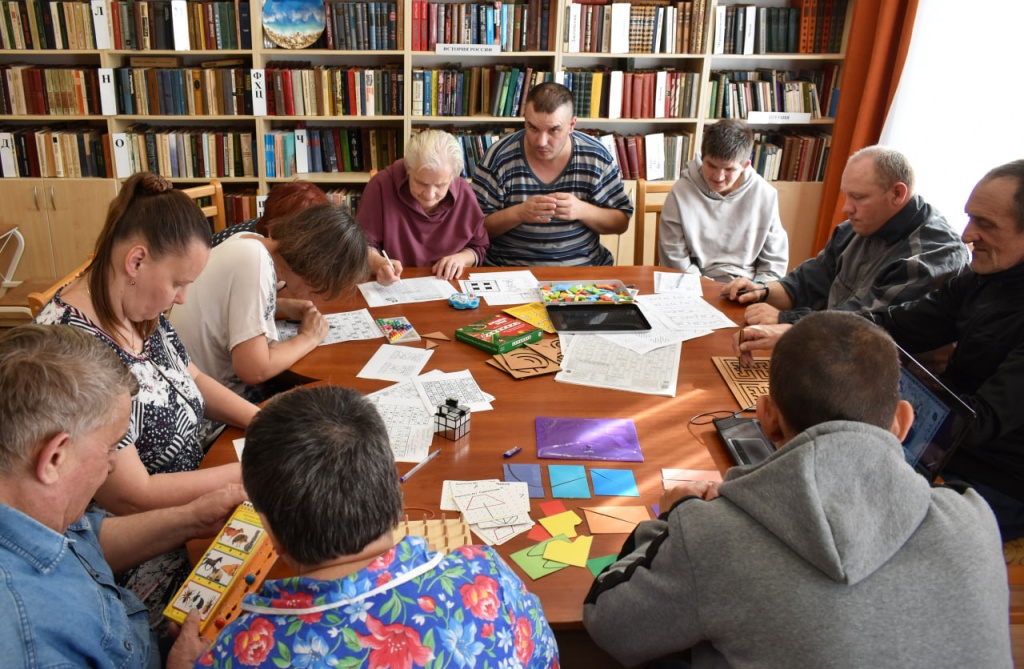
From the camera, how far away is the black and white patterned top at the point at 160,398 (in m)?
1.52

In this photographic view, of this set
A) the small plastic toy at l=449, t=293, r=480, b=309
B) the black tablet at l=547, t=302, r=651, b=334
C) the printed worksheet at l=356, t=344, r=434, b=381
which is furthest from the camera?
the small plastic toy at l=449, t=293, r=480, b=309

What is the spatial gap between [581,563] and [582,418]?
0.52m

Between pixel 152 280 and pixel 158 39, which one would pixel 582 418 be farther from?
pixel 158 39

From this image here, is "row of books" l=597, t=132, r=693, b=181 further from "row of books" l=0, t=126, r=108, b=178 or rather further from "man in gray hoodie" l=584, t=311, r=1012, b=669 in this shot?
"man in gray hoodie" l=584, t=311, r=1012, b=669

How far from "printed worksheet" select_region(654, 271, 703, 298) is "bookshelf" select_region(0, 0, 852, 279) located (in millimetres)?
1760

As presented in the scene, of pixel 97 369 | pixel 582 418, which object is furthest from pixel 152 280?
pixel 582 418

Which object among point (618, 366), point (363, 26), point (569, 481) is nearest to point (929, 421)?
point (569, 481)

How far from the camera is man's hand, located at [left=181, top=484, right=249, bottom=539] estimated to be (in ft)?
4.62

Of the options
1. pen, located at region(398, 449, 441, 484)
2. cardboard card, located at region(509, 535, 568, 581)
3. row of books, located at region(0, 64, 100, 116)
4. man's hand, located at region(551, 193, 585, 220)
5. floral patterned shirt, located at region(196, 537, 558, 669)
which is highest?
row of books, located at region(0, 64, 100, 116)

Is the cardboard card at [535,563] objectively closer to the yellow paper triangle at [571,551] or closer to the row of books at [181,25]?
the yellow paper triangle at [571,551]

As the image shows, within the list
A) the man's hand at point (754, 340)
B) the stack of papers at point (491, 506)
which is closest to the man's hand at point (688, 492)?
the stack of papers at point (491, 506)

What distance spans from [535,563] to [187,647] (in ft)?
1.94

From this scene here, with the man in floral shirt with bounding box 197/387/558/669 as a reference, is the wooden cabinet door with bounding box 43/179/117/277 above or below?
below

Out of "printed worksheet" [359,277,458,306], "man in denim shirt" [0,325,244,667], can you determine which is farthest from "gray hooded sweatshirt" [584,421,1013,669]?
"printed worksheet" [359,277,458,306]
